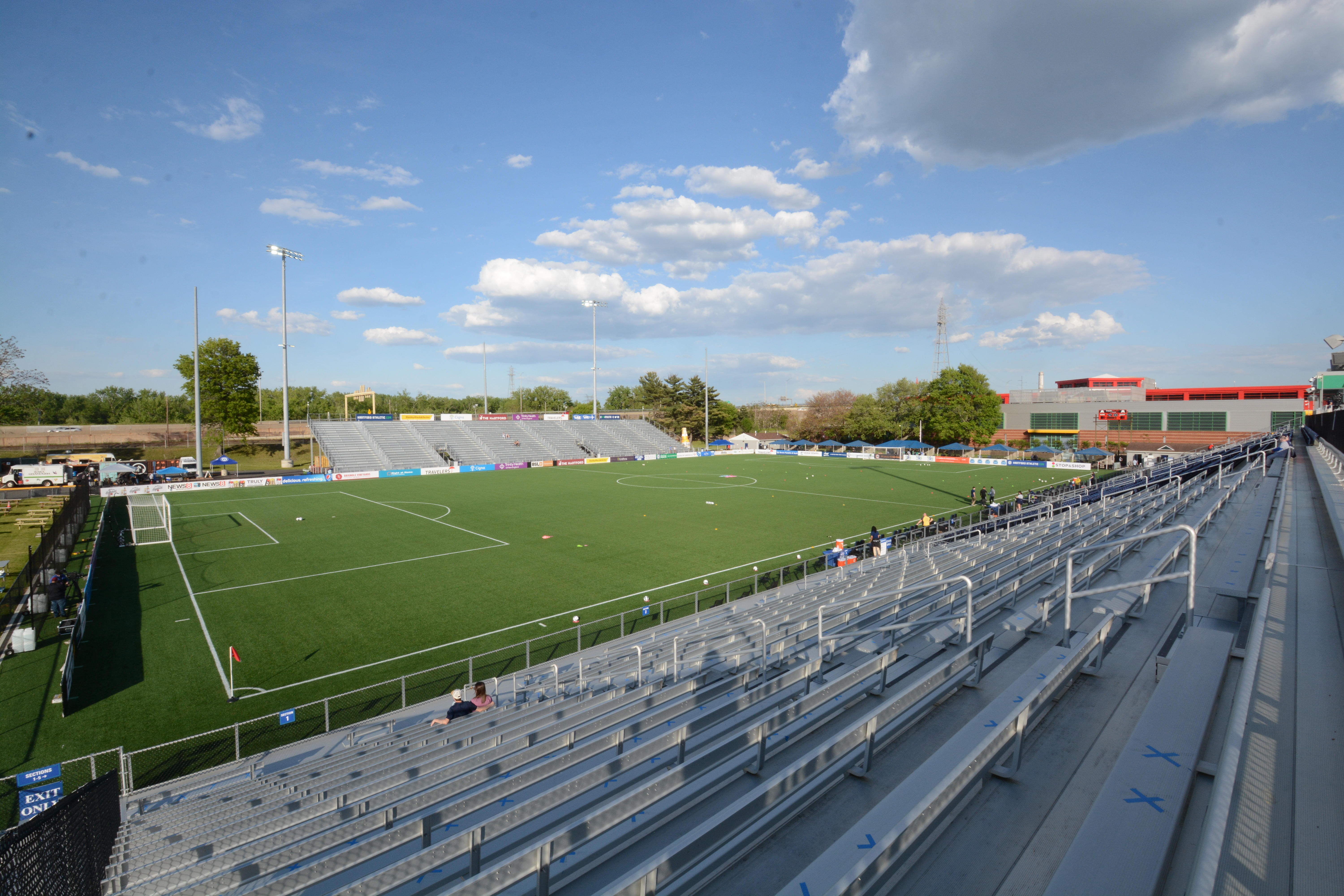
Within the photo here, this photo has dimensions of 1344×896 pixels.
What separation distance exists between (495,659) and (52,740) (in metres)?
7.16

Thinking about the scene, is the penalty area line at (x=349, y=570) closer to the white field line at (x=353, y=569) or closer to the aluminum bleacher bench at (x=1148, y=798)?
the white field line at (x=353, y=569)

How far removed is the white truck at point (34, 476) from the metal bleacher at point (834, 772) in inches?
1929

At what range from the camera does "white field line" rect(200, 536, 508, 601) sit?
61.3 feet

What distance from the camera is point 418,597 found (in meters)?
17.7

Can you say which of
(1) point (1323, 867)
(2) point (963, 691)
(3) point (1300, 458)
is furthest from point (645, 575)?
(3) point (1300, 458)

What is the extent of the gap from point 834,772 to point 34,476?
58.4 m

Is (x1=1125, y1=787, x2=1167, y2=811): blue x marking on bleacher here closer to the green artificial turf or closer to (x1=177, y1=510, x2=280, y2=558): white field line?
the green artificial turf

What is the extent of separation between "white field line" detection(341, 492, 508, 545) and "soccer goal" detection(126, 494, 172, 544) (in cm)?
919

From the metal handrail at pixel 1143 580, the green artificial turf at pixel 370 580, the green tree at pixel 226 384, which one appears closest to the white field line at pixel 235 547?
the green artificial turf at pixel 370 580

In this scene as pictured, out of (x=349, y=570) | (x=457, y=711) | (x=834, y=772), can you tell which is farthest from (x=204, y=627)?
(x=834, y=772)

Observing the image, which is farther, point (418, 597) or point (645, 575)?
point (645, 575)

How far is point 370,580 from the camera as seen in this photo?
1948cm

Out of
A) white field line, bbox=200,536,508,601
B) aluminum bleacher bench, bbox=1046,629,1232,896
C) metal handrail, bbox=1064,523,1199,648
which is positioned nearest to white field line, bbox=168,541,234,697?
white field line, bbox=200,536,508,601

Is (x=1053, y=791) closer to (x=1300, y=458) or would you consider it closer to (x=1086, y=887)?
(x=1086, y=887)
